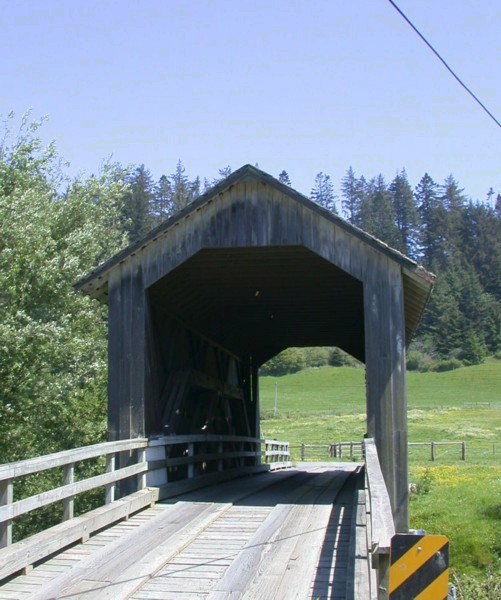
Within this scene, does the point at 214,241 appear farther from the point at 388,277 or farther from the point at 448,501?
the point at 448,501

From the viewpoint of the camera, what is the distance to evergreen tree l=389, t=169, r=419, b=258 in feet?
387

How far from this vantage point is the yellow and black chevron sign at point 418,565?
3.77m

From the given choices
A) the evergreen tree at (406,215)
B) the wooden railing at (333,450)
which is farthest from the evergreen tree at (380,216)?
the wooden railing at (333,450)

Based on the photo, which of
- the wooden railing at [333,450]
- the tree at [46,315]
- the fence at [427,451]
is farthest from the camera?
the wooden railing at [333,450]

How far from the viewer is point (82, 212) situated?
21.0m

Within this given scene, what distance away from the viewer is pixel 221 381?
17.6 metres

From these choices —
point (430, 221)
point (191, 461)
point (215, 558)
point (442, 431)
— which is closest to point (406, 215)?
point (430, 221)

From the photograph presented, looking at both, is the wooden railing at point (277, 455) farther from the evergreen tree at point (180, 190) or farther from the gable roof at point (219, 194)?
the evergreen tree at point (180, 190)

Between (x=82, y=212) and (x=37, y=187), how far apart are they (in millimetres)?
1448

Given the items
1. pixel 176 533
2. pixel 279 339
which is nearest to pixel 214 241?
pixel 176 533

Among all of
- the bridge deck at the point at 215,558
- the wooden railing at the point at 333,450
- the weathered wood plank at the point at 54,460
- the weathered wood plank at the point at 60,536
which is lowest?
the wooden railing at the point at 333,450

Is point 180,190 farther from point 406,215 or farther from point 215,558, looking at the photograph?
point 215,558

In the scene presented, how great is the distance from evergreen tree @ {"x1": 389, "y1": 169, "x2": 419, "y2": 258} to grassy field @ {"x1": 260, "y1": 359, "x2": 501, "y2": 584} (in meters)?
28.1

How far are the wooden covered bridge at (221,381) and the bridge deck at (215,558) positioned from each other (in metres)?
0.03
